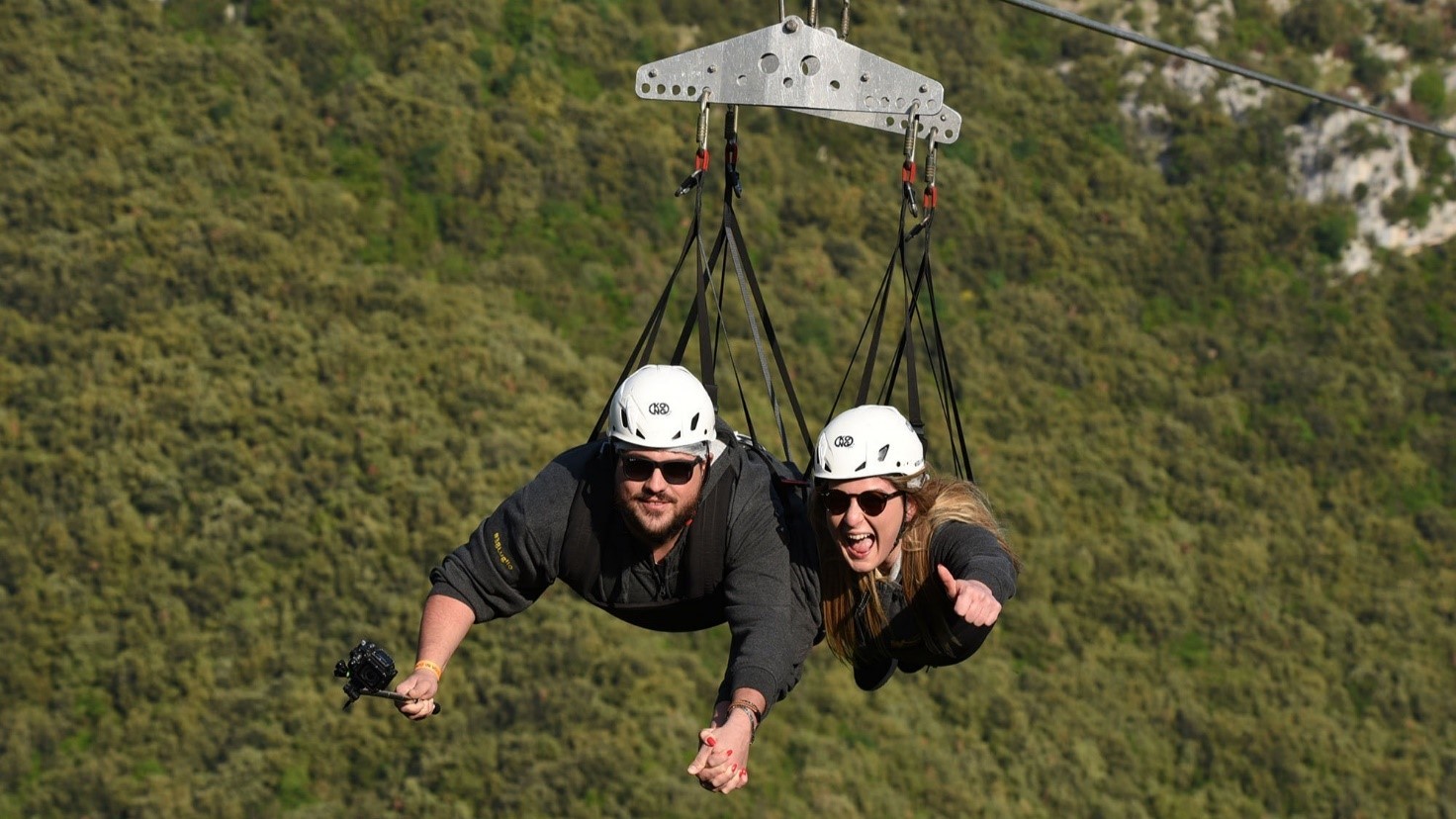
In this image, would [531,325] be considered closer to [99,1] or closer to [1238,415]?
[99,1]

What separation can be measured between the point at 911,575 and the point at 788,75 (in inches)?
83.2

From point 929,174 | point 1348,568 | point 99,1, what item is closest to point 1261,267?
point 1348,568

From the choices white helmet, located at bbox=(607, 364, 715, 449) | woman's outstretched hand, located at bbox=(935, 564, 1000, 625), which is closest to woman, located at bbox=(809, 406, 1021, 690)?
woman's outstretched hand, located at bbox=(935, 564, 1000, 625)

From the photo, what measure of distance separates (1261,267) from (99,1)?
40915 millimetres

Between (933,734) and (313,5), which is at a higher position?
(313,5)

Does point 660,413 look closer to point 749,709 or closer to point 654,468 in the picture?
point 654,468

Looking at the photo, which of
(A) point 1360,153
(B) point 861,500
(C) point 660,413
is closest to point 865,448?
(B) point 861,500

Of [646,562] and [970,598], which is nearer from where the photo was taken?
[970,598]

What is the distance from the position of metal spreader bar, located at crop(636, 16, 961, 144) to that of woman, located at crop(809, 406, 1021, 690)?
1464mm

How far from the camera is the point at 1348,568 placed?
68.2 meters

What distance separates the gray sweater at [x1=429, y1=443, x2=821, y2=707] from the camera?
757 centimetres

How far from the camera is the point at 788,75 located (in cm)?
842

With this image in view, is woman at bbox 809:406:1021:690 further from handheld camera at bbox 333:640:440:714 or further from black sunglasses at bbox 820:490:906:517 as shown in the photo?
handheld camera at bbox 333:640:440:714

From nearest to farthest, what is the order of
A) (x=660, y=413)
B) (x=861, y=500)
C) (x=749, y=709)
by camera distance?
(x=749, y=709) < (x=660, y=413) < (x=861, y=500)
